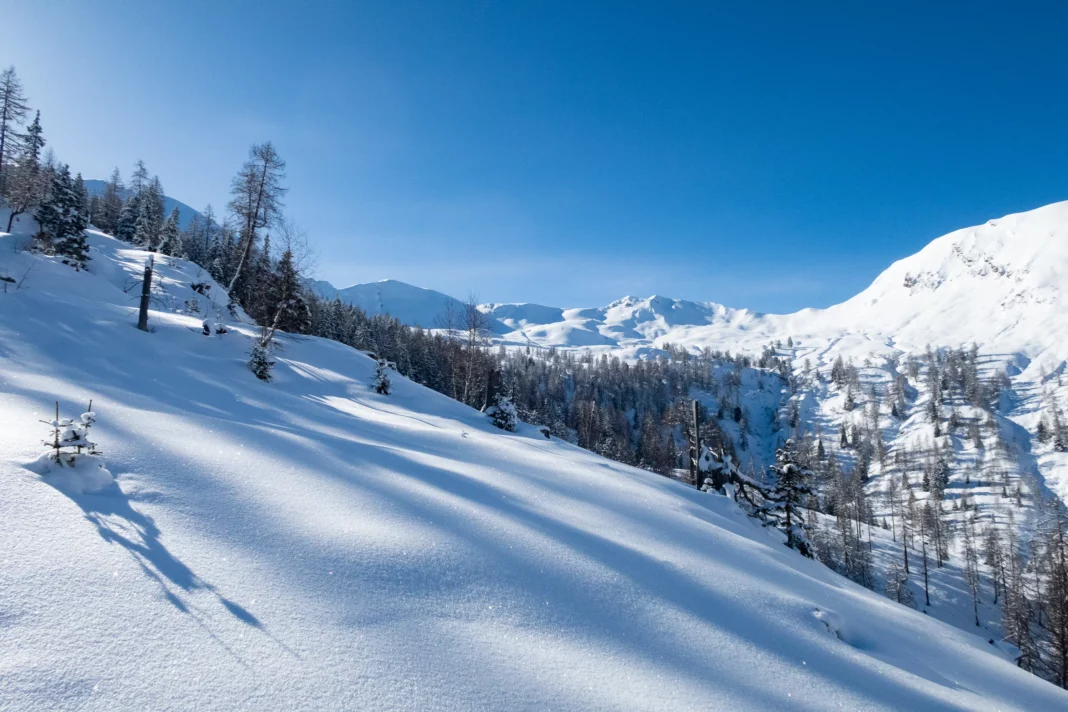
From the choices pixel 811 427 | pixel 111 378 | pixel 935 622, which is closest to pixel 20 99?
pixel 111 378

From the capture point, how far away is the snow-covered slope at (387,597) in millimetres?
2838

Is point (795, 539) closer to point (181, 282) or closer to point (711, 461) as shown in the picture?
point (711, 461)

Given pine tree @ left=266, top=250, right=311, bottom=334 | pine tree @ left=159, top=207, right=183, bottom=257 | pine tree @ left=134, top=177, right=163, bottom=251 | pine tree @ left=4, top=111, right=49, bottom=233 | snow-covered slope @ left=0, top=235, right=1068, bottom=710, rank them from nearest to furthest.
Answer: snow-covered slope @ left=0, top=235, right=1068, bottom=710 → pine tree @ left=266, top=250, right=311, bottom=334 → pine tree @ left=4, top=111, right=49, bottom=233 → pine tree @ left=159, top=207, right=183, bottom=257 → pine tree @ left=134, top=177, right=163, bottom=251

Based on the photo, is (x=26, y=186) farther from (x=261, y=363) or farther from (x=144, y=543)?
(x=144, y=543)

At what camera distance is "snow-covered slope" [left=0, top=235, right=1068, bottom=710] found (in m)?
2.84

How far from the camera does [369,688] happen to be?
9.41 feet

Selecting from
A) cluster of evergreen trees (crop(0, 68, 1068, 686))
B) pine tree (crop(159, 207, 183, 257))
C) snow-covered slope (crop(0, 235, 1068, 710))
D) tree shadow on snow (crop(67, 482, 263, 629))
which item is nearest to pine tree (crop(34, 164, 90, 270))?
cluster of evergreen trees (crop(0, 68, 1068, 686))

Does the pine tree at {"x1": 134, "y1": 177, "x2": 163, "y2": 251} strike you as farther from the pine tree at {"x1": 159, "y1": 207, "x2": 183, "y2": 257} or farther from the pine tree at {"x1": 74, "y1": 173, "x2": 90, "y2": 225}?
the pine tree at {"x1": 74, "y1": 173, "x2": 90, "y2": 225}

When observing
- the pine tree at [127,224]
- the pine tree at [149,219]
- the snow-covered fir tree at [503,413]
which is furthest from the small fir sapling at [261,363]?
the pine tree at [127,224]

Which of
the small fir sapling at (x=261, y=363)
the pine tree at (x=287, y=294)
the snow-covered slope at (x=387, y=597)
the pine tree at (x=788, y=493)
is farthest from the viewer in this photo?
the pine tree at (x=287, y=294)

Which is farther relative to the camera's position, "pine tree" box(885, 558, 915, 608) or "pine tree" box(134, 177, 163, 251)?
"pine tree" box(885, 558, 915, 608)

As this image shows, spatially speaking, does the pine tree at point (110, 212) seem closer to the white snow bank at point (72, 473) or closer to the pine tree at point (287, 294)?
the pine tree at point (287, 294)

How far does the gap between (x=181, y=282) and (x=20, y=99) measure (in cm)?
2208

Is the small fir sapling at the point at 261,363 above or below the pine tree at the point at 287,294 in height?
below
